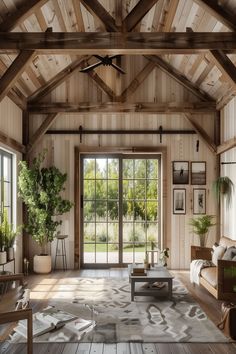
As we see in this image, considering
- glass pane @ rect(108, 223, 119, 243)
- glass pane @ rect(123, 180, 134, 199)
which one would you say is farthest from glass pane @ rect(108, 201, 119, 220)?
glass pane @ rect(123, 180, 134, 199)

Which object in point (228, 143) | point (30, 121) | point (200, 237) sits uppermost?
point (30, 121)

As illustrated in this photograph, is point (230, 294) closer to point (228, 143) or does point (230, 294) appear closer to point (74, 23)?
point (228, 143)

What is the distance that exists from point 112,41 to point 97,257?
17.8ft

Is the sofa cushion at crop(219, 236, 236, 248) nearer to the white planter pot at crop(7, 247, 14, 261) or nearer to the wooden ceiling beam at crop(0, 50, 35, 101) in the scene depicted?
the white planter pot at crop(7, 247, 14, 261)

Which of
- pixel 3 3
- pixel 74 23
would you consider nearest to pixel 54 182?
pixel 74 23

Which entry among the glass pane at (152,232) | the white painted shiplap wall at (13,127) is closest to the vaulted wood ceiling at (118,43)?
the white painted shiplap wall at (13,127)

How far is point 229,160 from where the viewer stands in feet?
28.6

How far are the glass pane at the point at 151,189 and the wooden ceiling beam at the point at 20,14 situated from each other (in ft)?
15.9

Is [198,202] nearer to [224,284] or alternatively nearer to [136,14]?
[224,284]

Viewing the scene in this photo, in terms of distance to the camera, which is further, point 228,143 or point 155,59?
point 155,59

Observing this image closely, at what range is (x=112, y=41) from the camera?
5.66 metres

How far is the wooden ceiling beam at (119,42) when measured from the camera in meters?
5.64

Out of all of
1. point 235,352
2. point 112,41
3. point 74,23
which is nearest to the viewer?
point 235,352

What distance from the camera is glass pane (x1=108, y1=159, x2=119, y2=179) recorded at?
9.77 m
